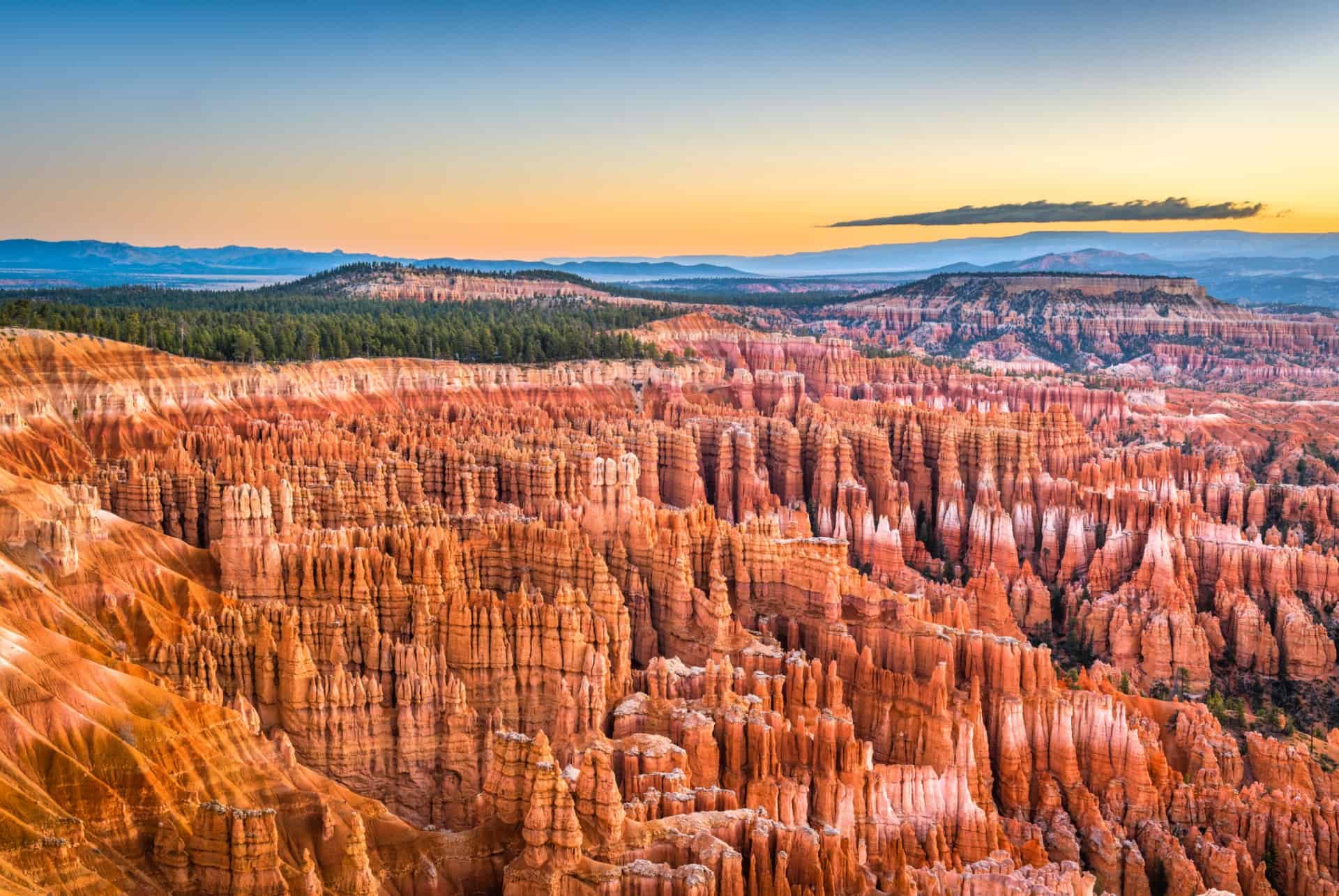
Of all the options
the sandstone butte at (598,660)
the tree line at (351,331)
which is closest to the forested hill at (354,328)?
the tree line at (351,331)

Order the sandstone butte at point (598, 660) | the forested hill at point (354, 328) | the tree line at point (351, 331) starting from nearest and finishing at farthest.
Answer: the sandstone butte at point (598, 660), the tree line at point (351, 331), the forested hill at point (354, 328)

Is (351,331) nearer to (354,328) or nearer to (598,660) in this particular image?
(354,328)

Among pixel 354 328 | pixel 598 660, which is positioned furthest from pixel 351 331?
pixel 598 660

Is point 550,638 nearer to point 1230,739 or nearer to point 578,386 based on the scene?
point 1230,739

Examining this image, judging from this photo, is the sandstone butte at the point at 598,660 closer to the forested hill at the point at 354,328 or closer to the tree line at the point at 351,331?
the tree line at the point at 351,331

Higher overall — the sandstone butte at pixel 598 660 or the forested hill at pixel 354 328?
the forested hill at pixel 354 328

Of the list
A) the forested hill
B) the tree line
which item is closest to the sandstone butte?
the tree line

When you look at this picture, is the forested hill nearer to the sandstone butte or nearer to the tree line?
the tree line

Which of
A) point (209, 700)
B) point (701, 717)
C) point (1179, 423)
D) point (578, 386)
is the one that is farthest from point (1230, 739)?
point (1179, 423)

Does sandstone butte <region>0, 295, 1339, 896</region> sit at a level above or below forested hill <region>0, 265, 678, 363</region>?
below
